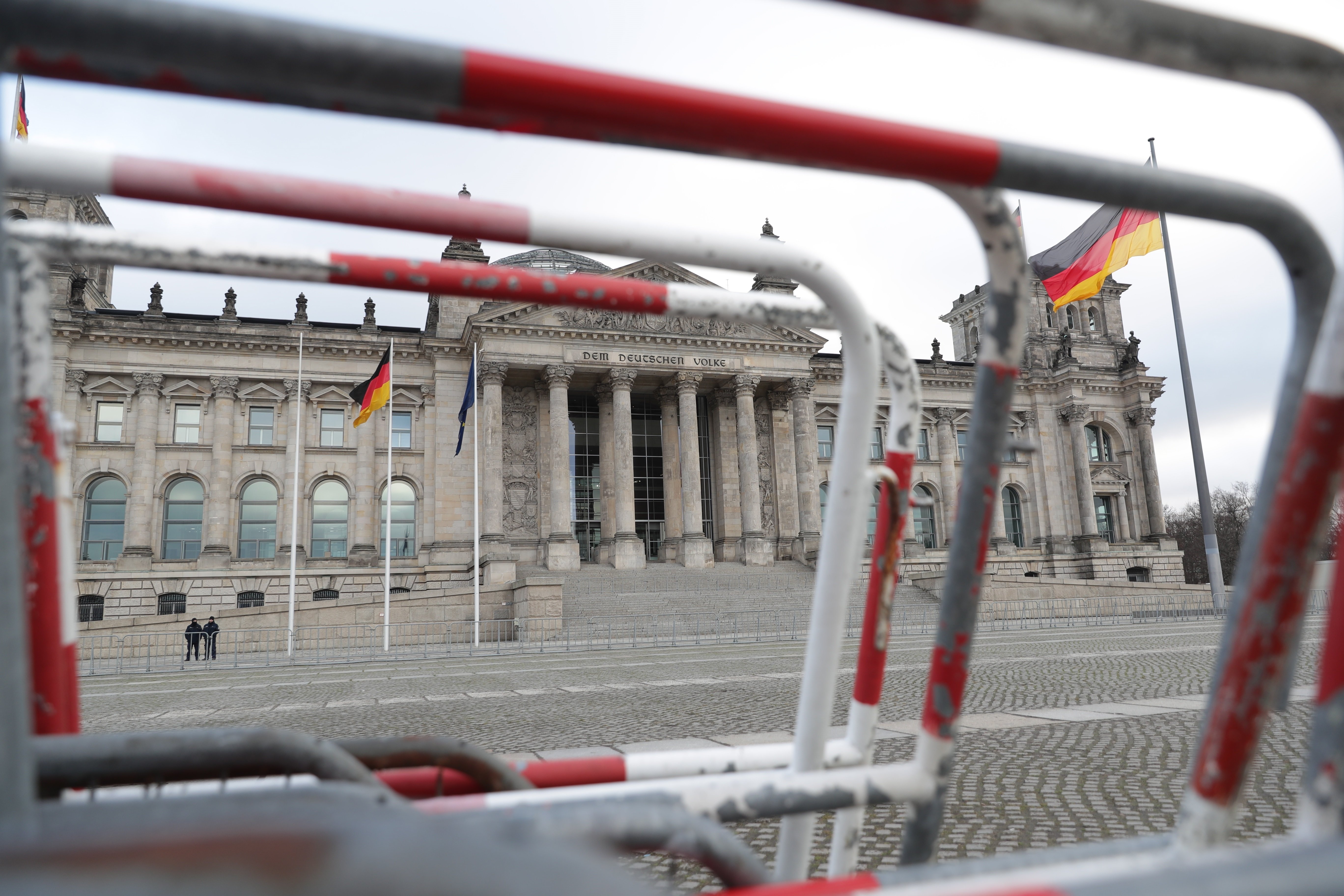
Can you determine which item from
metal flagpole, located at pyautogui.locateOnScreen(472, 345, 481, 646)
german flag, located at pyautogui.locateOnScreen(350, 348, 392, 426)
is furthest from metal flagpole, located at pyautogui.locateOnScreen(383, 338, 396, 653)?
metal flagpole, located at pyautogui.locateOnScreen(472, 345, 481, 646)

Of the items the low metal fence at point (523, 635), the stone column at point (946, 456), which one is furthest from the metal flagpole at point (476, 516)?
the stone column at point (946, 456)

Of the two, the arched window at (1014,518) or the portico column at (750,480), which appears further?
the arched window at (1014,518)

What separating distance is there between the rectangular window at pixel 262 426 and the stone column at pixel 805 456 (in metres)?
21.9

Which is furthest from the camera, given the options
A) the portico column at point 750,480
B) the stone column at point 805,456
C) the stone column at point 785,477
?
the stone column at point 805,456

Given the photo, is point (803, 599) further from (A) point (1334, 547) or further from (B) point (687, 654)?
(A) point (1334, 547)

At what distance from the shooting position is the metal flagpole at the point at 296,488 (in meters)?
26.7

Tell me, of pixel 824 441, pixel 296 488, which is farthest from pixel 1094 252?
pixel 824 441

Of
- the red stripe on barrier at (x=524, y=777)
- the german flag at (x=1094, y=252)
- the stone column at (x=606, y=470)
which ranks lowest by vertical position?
the red stripe on barrier at (x=524, y=777)

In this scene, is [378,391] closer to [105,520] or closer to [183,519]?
[183,519]

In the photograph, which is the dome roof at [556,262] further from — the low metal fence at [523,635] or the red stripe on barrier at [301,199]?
the red stripe on barrier at [301,199]

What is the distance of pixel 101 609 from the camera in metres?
31.5

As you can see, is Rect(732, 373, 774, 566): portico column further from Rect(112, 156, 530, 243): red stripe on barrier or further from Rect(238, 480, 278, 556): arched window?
Rect(112, 156, 530, 243): red stripe on barrier

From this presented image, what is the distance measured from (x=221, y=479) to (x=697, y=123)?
37.2m

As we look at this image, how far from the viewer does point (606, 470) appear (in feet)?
123
